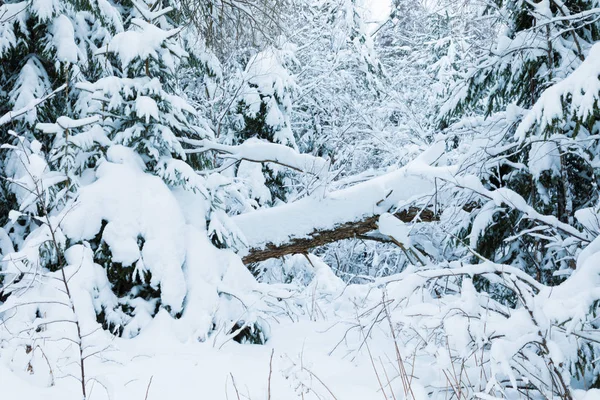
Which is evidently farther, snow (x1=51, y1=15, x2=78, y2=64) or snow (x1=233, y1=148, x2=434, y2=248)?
snow (x1=51, y1=15, x2=78, y2=64)

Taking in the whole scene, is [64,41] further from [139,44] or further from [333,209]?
[333,209]

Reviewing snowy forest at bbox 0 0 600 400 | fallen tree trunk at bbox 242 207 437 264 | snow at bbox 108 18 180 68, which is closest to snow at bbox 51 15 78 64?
snowy forest at bbox 0 0 600 400

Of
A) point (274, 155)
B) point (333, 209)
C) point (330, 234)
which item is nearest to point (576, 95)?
point (333, 209)

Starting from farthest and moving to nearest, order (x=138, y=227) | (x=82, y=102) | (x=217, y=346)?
(x=82, y=102), (x=138, y=227), (x=217, y=346)

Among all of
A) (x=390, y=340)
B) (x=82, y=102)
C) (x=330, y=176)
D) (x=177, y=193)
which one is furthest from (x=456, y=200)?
(x=82, y=102)

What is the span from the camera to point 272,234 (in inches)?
189

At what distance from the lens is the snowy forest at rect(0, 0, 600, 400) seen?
7.32 feet

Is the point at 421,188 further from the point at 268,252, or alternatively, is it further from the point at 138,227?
the point at 138,227

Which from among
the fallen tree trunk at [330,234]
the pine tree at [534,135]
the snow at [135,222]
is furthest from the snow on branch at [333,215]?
the snow at [135,222]

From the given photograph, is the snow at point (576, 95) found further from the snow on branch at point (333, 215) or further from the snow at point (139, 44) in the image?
the snow at point (139, 44)

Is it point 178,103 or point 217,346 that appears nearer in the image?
point 217,346

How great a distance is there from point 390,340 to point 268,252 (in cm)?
175

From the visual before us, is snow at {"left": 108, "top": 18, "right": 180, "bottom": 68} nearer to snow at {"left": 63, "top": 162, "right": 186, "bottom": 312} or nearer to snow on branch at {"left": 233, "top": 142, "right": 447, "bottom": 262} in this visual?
snow at {"left": 63, "top": 162, "right": 186, "bottom": 312}

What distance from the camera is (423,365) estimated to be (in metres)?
2.83
